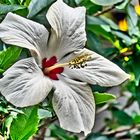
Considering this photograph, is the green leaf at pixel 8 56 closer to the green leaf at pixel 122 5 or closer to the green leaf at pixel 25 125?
the green leaf at pixel 25 125

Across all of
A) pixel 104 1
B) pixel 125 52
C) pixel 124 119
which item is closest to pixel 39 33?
pixel 104 1

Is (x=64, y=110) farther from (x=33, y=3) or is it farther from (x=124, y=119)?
(x=124, y=119)

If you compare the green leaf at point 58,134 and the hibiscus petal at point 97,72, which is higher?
the hibiscus petal at point 97,72

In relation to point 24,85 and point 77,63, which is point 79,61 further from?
point 24,85

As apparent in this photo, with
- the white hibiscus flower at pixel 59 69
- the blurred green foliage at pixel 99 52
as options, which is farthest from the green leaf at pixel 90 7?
the white hibiscus flower at pixel 59 69

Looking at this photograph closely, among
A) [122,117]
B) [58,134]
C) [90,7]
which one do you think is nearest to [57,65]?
[90,7]

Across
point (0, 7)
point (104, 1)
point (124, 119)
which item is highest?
point (0, 7)

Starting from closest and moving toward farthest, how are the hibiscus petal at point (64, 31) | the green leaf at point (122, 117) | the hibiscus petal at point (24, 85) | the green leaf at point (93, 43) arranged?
the hibiscus petal at point (24, 85) → the hibiscus petal at point (64, 31) → the green leaf at point (93, 43) → the green leaf at point (122, 117)
